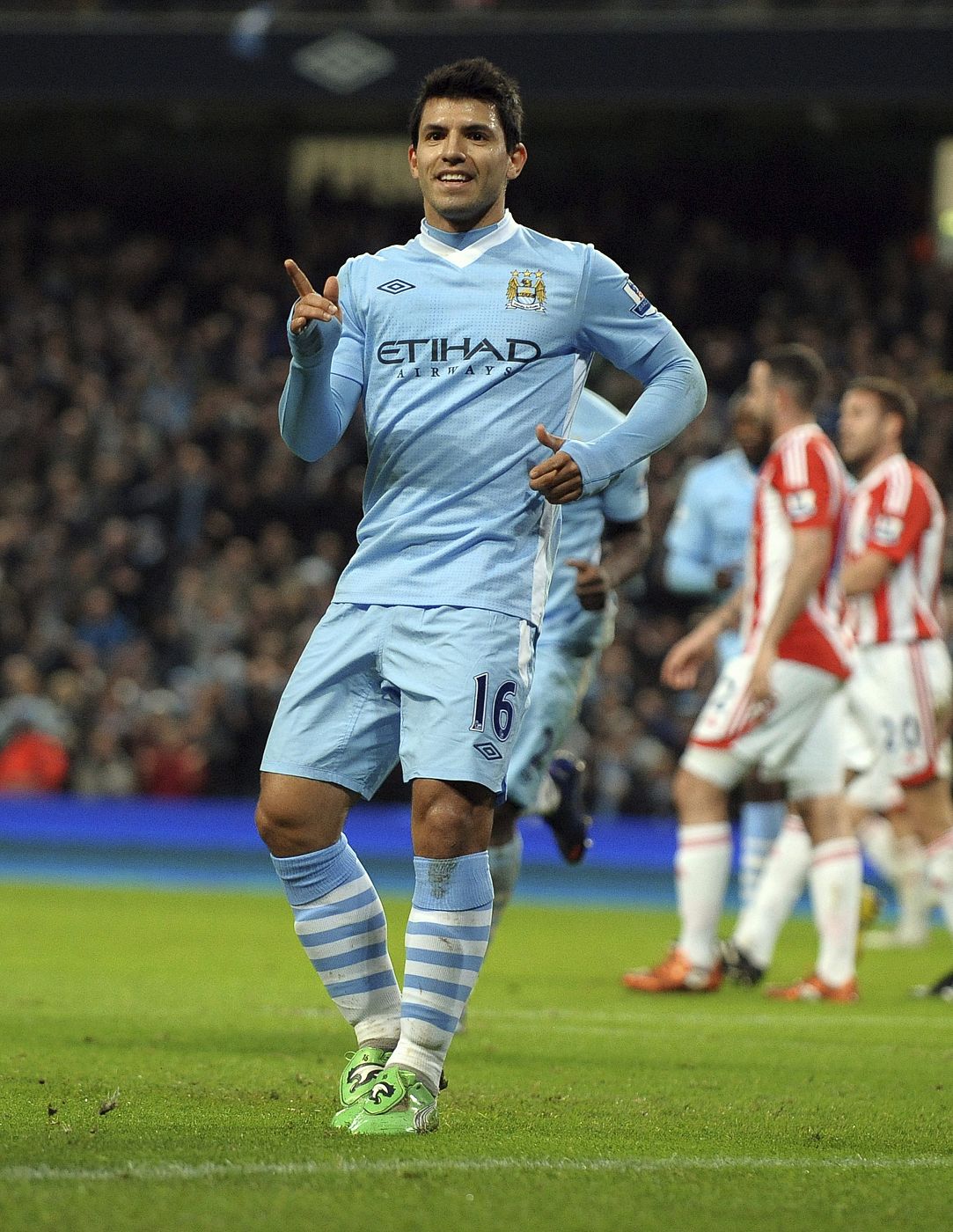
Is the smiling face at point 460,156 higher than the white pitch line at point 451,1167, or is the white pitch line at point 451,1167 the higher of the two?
the smiling face at point 460,156

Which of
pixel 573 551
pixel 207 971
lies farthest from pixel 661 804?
pixel 573 551

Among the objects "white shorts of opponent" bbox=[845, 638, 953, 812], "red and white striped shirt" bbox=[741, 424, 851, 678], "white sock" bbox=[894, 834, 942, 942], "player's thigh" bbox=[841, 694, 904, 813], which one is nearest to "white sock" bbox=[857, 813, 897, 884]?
"white sock" bbox=[894, 834, 942, 942]

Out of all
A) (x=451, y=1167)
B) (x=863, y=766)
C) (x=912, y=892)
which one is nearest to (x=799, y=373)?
(x=863, y=766)

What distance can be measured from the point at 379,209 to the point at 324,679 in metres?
21.4

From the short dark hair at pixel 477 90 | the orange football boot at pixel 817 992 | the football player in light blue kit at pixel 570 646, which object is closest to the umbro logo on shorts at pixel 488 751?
the short dark hair at pixel 477 90

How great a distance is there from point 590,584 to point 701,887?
1.95 meters

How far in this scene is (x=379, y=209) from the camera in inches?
976

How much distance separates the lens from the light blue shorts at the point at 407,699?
3.95m

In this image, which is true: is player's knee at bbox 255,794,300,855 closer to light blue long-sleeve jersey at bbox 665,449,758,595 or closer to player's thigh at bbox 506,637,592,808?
player's thigh at bbox 506,637,592,808

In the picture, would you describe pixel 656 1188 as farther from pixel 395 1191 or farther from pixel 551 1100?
pixel 551 1100

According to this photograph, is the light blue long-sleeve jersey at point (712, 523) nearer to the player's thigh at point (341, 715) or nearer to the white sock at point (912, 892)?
the white sock at point (912, 892)

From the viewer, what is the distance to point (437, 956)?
3982 millimetres

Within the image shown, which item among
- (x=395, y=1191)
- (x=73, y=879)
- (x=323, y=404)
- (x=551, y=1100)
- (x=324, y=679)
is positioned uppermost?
(x=323, y=404)

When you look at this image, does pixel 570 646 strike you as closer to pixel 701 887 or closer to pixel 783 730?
pixel 783 730
